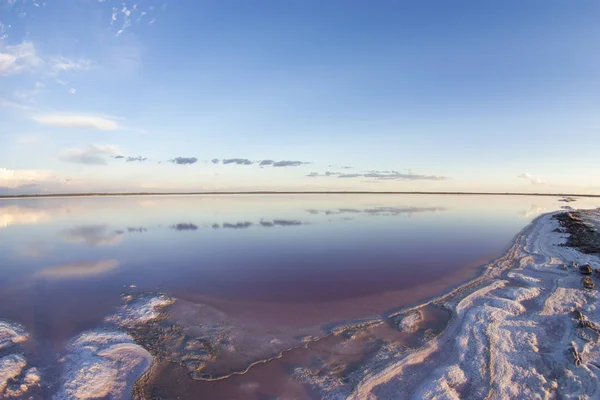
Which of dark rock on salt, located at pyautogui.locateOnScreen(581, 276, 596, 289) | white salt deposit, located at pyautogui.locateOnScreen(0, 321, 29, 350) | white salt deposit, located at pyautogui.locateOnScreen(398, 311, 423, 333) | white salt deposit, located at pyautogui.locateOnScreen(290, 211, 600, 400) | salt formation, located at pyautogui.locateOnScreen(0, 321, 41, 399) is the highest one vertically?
dark rock on salt, located at pyautogui.locateOnScreen(581, 276, 596, 289)

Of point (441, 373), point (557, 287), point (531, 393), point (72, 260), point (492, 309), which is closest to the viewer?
point (531, 393)

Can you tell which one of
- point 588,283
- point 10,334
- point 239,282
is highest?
point 588,283

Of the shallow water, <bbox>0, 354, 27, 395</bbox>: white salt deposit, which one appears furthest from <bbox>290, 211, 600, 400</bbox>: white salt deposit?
<bbox>0, 354, 27, 395</bbox>: white salt deposit

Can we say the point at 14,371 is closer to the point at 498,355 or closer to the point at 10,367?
the point at 10,367

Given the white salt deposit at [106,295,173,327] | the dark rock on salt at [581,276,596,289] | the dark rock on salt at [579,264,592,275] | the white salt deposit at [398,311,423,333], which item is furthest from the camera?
the dark rock on salt at [579,264,592,275]

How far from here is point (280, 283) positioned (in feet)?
36.8

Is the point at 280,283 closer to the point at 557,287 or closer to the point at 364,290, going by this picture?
the point at 364,290

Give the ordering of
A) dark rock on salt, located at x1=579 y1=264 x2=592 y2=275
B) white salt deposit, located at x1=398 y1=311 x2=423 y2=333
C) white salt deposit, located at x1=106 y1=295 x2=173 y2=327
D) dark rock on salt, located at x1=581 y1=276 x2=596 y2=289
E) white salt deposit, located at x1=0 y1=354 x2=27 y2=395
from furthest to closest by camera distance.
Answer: dark rock on salt, located at x1=579 y1=264 x2=592 y2=275 < dark rock on salt, located at x1=581 y1=276 x2=596 y2=289 < white salt deposit, located at x1=106 y1=295 x2=173 y2=327 < white salt deposit, located at x1=398 y1=311 x2=423 y2=333 < white salt deposit, located at x1=0 y1=354 x2=27 y2=395

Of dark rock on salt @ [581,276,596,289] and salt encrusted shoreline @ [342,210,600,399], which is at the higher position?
dark rock on salt @ [581,276,596,289]

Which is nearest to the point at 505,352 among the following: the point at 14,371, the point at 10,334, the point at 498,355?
the point at 498,355

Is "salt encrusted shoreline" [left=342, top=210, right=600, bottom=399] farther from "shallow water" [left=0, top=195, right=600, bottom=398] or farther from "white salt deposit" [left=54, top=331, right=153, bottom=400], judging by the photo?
"white salt deposit" [left=54, top=331, right=153, bottom=400]

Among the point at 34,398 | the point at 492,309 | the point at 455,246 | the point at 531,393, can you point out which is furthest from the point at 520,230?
the point at 34,398

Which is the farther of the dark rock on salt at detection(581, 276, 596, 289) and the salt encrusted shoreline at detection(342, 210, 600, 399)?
→ the dark rock on salt at detection(581, 276, 596, 289)

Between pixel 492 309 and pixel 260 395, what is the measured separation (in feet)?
23.1
